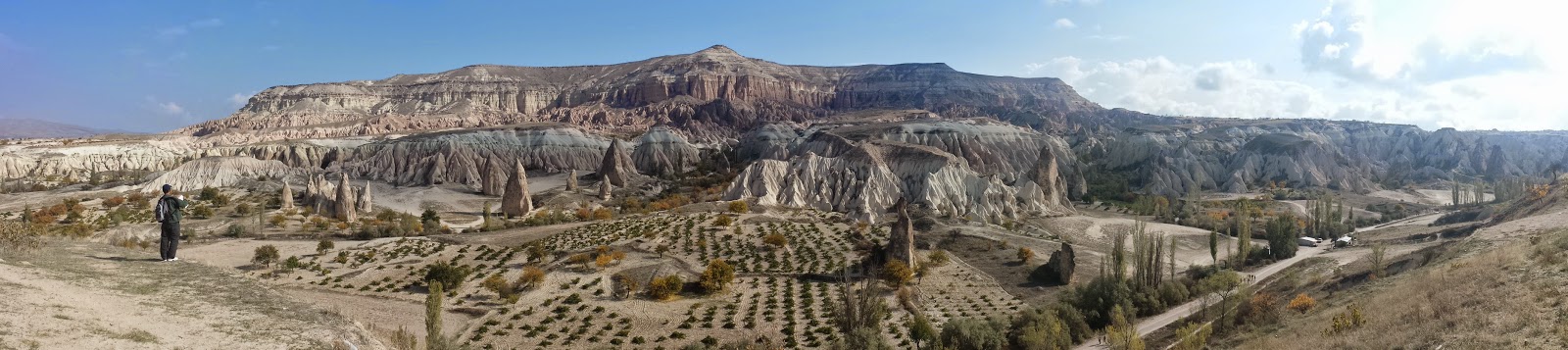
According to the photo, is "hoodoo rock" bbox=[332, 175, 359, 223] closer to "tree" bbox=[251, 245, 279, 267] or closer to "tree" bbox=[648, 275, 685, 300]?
"tree" bbox=[251, 245, 279, 267]

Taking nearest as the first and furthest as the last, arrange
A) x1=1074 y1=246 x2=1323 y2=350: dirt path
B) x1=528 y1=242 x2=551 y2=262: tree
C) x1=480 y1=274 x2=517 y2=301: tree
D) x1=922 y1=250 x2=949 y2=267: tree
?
1. x1=1074 y1=246 x2=1323 y2=350: dirt path
2. x1=480 y1=274 x2=517 y2=301: tree
3. x1=528 y1=242 x2=551 y2=262: tree
4. x1=922 y1=250 x2=949 y2=267: tree

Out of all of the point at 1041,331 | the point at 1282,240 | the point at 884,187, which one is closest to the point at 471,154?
the point at 884,187

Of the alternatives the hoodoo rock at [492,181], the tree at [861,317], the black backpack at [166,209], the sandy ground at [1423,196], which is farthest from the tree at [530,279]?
the sandy ground at [1423,196]

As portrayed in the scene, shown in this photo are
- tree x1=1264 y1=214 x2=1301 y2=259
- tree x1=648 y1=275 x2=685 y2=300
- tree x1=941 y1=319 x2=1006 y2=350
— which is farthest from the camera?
tree x1=1264 y1=214 x2=1301 y2=259

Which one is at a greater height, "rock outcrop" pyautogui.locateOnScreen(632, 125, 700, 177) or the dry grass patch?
"rock outcrop" pyautogui.locateOnScreen(632, 125, 700, 177)

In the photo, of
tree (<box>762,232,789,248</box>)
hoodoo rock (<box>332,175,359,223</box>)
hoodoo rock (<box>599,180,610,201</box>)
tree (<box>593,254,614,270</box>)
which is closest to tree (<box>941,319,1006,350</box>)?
tree (<box>593,254,614,270</box>)

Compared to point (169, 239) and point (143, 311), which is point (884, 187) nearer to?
point (169, 239)

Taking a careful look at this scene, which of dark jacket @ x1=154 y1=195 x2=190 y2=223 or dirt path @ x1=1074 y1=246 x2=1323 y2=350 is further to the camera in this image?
dirt path @ x1=1074 y1=246 x2=1323 y2=350

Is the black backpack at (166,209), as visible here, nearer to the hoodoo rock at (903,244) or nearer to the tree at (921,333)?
the tree at (921,333)
